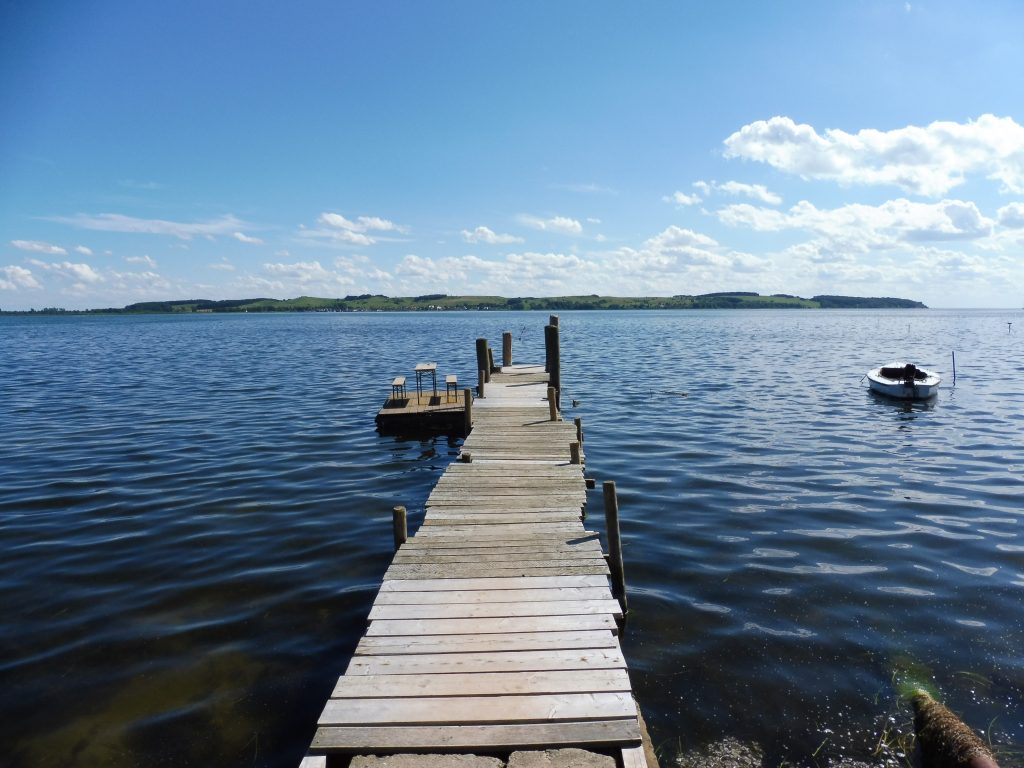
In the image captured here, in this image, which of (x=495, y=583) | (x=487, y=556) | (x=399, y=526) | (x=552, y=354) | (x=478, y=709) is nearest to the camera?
(x=478, y=709)

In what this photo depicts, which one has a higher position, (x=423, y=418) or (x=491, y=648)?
(x=491, y=648)

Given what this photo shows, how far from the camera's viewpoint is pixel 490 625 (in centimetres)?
698

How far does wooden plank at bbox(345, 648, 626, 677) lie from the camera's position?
6.10 m

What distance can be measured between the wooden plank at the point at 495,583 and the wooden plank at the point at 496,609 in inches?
Result: 17.5

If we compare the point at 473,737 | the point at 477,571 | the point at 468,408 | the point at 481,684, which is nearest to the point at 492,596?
the point at 477,571

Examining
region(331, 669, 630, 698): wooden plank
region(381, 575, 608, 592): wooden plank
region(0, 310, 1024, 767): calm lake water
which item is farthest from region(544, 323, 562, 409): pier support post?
region(331, 669, 630, 698): wooden plank

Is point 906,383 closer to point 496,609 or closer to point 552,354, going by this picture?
point 552,354

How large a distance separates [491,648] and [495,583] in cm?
163

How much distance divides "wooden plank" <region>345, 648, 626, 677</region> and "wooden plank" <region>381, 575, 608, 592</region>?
Result: 5.06 ft

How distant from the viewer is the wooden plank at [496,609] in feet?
23.7

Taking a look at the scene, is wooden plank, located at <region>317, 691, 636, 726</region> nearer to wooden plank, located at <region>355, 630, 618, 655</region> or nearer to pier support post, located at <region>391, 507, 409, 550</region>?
wooden plank, located at <region>355, 630, 618, 655</region>

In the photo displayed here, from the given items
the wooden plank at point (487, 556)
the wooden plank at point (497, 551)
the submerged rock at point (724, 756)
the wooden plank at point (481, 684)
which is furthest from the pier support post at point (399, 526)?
the submerged rock at point (724, 756)

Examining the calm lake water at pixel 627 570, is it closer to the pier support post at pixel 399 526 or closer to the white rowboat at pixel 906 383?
the pier support post at pixel 399 526

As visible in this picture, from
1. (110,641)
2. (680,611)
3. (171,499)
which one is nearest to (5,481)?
(171,499)
